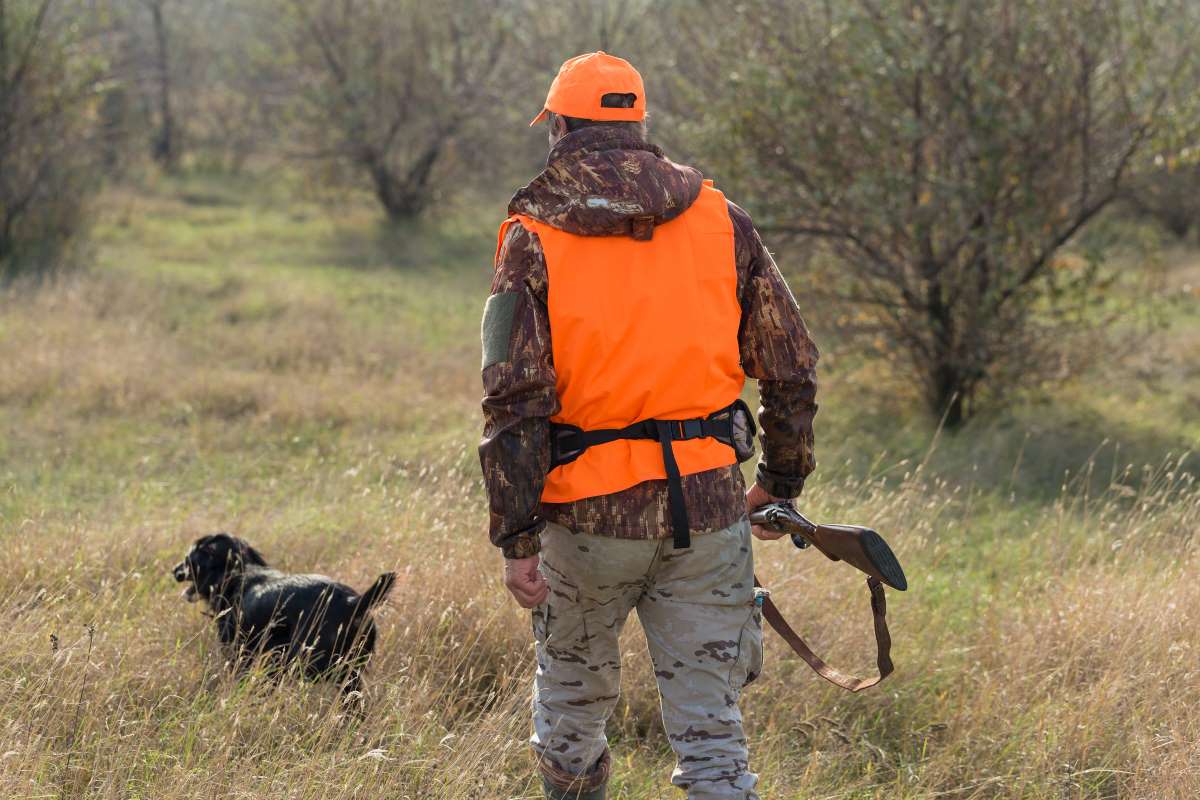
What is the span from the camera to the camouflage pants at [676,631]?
2398 millimetres

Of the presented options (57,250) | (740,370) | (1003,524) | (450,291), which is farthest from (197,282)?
(740,370)

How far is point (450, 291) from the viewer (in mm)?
12320

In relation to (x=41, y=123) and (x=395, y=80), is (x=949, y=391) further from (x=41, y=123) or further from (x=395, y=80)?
(x=395, y=80)

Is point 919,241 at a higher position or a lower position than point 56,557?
higher

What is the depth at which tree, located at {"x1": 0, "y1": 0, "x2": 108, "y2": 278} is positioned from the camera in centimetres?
1137

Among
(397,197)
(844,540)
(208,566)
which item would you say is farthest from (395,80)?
(844,540)

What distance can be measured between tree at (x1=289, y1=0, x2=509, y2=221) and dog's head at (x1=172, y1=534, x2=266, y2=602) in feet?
42.4

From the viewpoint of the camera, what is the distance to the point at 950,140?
6.97m

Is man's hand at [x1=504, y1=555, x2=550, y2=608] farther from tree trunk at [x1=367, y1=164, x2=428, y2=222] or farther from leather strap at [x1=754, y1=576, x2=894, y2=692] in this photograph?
tree trunk at [x1=367, y1=164, x2=428, y2=222]

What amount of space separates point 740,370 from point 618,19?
13.9 meters

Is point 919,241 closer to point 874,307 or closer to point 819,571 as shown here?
point 874,307

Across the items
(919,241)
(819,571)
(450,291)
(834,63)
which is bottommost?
(450,291)

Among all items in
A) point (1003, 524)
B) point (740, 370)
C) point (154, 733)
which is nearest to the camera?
point (740, 370)

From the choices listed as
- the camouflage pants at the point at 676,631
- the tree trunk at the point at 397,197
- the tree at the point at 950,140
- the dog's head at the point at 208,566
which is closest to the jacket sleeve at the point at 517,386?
the camouflage pants at the point at 676,631
